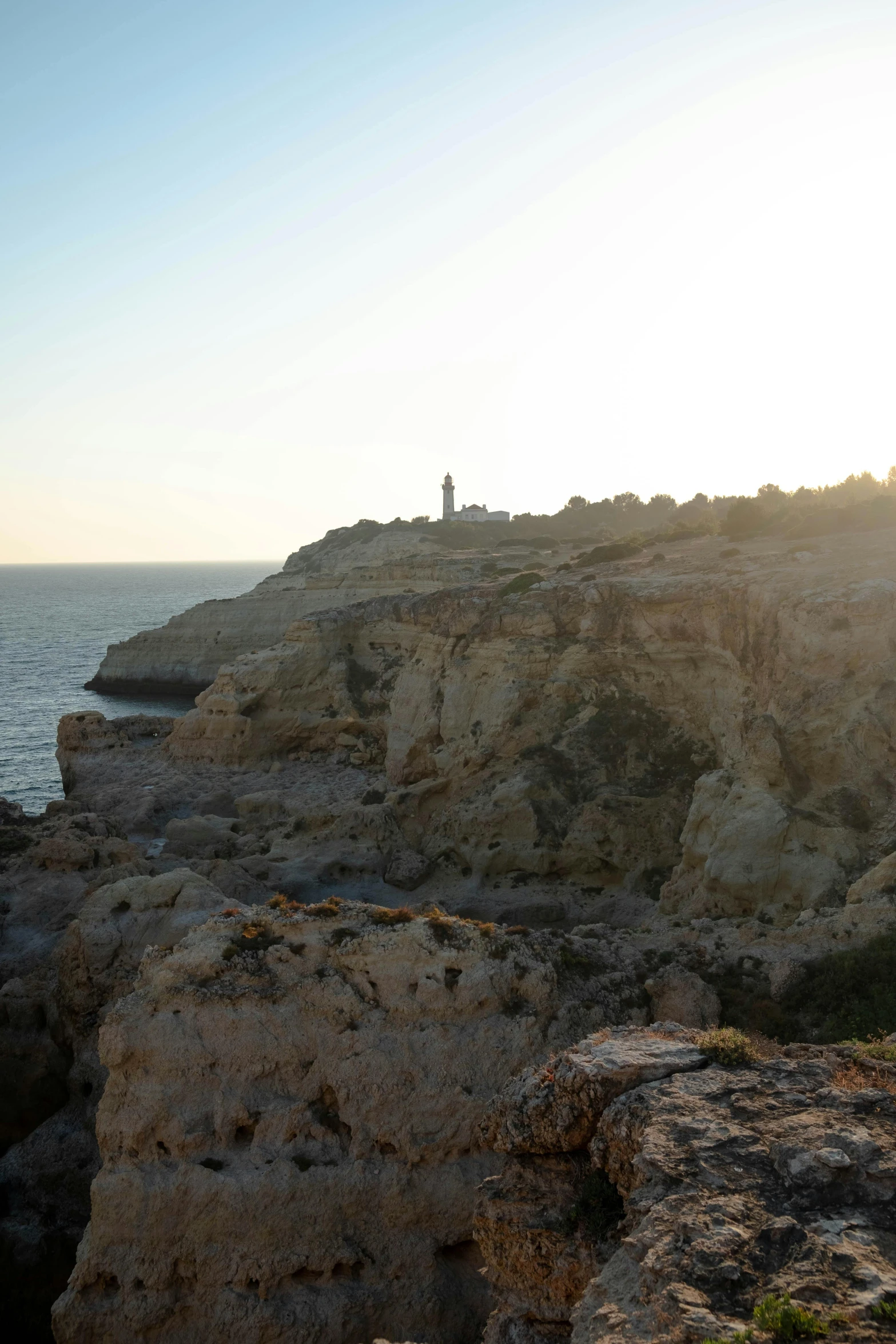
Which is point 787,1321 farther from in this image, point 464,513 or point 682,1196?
point 464,513

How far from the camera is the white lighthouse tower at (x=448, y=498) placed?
9362 centimetres

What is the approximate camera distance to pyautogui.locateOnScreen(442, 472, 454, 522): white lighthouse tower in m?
93.6

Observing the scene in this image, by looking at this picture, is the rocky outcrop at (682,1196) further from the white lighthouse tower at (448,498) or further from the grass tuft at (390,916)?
the white lighthouse tower at (448,498)

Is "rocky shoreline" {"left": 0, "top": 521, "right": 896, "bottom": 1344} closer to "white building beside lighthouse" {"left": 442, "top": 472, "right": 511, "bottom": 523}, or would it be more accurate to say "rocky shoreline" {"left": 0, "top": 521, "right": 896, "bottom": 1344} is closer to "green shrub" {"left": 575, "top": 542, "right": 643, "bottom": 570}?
"green shrub" {"left": 575, "top": 542, "right": 643, "bottom": 570}

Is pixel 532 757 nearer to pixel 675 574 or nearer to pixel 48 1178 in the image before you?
pixel 675 574

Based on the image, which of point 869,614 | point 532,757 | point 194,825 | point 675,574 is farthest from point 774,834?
point 194,825

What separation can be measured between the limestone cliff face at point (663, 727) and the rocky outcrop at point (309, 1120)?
6.58 metres

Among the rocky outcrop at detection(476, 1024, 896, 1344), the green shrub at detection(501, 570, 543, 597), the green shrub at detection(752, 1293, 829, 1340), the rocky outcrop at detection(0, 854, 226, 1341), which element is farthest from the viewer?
the green shrub at detection(501, 570, 543, 597)

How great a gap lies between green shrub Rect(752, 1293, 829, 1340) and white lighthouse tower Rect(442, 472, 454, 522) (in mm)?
89471

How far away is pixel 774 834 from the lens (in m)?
17.3

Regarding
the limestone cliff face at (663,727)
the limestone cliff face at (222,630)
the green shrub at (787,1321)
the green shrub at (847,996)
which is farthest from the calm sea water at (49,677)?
the green shrub at (787,1321)

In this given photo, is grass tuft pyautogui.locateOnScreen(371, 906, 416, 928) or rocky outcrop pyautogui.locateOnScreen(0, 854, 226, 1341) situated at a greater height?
grass tuft pyautogui.locateOnScreen(371, 906, 416, 928)

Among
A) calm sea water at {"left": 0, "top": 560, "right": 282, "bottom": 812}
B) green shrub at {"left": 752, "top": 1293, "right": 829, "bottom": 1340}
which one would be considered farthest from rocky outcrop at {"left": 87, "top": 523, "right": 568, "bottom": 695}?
green shrub at {"left": 752, "top": 1293, "right": 829, "bottom": 1340}

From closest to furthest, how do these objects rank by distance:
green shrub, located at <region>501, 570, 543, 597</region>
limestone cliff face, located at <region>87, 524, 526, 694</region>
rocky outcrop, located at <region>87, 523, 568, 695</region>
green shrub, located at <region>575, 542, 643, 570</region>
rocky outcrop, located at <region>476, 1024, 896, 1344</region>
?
rocky outcrop, located at <region>476, 1024, 896, 1344</region>
green shrub, located at <region>501, 570, 543, 597</region>
green shrub, located at <region>575, 542, 643, 570</region>
rocky outcrop, located at <region>87, 523, 568, 695</region>
limestone cliff face, located at <region>87, 524, 526, 694</region>
